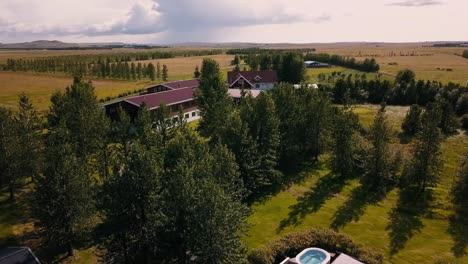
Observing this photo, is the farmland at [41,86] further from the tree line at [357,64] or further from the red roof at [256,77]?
the tree line at [357,64]

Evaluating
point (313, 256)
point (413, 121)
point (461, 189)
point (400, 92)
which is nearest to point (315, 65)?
point (400, 92)

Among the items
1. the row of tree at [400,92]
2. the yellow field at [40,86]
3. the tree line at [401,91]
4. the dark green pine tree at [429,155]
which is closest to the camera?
the dark green pine tree at [429,155]

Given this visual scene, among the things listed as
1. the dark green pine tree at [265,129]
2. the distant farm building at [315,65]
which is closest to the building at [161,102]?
the dark green pine tree at [265,129]

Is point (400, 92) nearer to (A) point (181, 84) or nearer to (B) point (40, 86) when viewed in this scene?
(A) point (181, 84)

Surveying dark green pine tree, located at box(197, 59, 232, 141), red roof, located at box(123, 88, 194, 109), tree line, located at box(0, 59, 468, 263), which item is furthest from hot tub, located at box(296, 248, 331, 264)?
red roof, located at box(123, 88, 194, 109)

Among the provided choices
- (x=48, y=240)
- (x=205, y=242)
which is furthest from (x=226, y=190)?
(x=48, y=240)

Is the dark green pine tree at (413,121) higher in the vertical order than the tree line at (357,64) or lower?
lower
